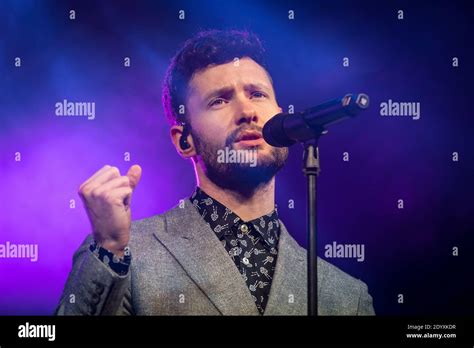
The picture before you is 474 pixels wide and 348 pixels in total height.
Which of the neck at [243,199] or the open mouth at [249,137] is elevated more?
the open mouth at [249,137]

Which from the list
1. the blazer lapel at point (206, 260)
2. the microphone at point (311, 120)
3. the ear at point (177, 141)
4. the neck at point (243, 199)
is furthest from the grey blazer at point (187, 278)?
the microphone at point (311, 120)

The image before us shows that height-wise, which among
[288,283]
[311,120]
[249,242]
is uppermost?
[311,120]

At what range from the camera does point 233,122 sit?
3.18 metres

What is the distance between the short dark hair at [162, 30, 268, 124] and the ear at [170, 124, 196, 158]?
32 mm

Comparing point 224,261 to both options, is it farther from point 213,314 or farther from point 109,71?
point 109,71

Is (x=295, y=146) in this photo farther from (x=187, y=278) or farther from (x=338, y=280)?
(x=187, y=278)

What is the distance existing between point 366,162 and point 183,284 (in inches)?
40.3

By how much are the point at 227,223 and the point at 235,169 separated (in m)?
0.25

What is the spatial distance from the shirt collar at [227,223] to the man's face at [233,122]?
12cm

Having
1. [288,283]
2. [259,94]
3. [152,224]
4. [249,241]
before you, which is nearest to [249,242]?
[249,241]

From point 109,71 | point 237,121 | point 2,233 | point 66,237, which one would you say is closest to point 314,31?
point 237,121

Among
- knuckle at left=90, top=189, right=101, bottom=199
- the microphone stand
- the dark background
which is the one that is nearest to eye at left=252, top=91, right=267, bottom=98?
the dark background

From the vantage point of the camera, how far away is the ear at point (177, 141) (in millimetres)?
3273

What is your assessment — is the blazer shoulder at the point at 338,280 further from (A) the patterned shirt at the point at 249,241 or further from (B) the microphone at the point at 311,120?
(B) the microphone at the point at 311,120
